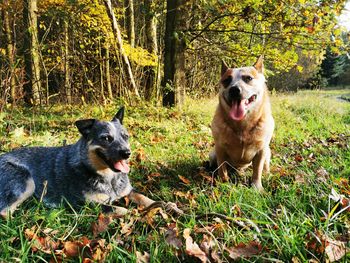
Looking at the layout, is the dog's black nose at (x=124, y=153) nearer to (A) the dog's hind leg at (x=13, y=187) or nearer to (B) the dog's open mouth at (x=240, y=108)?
(A) the dog's hind leg at (x=13, y=187)

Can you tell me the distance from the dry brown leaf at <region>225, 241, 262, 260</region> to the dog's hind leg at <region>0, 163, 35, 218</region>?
2.06 metres

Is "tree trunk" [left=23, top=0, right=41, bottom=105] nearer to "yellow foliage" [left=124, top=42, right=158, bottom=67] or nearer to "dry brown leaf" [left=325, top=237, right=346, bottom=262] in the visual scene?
"yellow foliage" [left=124, top=42, right=158, bottom=67]

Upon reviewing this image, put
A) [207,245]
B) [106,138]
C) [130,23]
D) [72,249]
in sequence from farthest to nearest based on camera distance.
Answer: [130,23], [106,138], [72,249], [207,245]

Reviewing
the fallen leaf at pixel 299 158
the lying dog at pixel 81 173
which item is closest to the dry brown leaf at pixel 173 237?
the lying dog at pixel 81 173

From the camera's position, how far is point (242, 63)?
9891 mm

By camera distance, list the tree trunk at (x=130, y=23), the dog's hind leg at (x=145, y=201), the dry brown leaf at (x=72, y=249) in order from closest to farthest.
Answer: the dry brown leaf at (x=72, y=249), the dog's hind leg at (x=145, y=201), the tree trunk at (x=130, y=23)

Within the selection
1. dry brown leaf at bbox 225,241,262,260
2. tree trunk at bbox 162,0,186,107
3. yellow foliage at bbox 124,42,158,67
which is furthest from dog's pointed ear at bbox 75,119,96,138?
yellow foliage at bbox 124,42,158,67

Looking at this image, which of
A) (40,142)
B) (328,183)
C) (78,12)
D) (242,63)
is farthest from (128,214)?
(78,12)

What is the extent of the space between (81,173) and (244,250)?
1960 millimetres

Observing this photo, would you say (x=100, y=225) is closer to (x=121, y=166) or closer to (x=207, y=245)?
(x=121, y=166)

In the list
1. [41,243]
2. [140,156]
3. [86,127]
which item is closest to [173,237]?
[41,243]

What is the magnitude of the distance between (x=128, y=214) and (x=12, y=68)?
376 cm

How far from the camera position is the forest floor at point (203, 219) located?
2.22 metres

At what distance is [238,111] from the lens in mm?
3891
